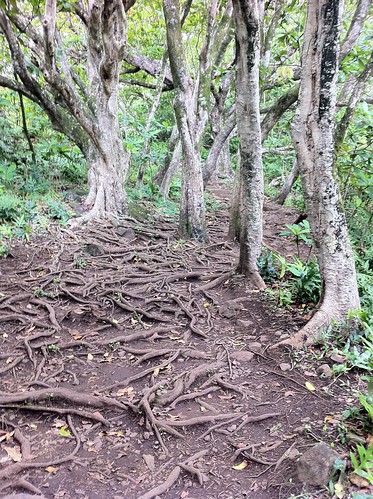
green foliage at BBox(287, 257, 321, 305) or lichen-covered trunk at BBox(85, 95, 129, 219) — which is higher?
lichen-covered trunk at BBox(85, 95, 129, 219)

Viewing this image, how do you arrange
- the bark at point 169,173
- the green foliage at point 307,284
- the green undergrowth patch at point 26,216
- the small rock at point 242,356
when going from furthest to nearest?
the bark at point 169,173 → the green undergrowth patch at point 26,216 → the green foliage at point 307,284 → the small rock at point 242,356

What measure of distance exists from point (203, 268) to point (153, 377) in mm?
3148

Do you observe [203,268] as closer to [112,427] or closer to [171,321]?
[171,321]

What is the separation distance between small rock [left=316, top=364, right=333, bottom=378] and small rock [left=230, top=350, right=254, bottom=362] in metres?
0.76

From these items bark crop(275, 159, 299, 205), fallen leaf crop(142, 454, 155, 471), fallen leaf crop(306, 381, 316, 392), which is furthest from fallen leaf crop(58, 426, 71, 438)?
bark crop(275, 159, 299, 205)

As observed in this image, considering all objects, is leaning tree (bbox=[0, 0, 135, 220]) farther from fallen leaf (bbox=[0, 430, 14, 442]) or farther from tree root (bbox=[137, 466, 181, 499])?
tree root (bbox=[137, 466, 181, 499])

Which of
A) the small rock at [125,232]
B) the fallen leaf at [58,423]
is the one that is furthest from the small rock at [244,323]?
the small rock at [125,232]

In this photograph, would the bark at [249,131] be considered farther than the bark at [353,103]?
No

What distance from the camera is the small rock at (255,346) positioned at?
4.72 m

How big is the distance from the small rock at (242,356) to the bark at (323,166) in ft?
1.62

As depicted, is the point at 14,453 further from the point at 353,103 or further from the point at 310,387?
the point at 353,103

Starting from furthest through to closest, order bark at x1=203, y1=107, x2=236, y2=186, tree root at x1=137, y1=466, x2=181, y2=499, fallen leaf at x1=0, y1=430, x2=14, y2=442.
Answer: bark at x1=203, y1=107, x2=236, y2=186
fallen leaf at x1=0, y1=430, x2=14, y2=442
tree root at x1=137, y1=466, x2=181, y2=499

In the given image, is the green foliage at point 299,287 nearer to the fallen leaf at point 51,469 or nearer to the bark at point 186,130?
the bark at point 186,130

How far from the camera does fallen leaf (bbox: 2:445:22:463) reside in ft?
10.3
